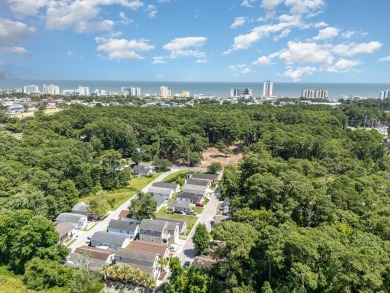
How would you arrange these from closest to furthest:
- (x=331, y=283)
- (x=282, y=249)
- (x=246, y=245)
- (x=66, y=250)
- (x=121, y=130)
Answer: (x=331, y=283) → (x=282, y=249) → (x=246, y=245) → (x=66, y=250) → (x=121, y=130)

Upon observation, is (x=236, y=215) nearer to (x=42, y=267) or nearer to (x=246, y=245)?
(x=246, y=245)

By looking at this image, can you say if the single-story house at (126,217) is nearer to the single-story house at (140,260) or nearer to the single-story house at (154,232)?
the single-story house at (154,232)

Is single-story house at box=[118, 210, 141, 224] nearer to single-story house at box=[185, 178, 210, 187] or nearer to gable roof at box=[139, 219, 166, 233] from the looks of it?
gable roof at box=[139, 219, 166, 233]

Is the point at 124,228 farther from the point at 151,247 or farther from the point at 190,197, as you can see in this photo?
the point at 190,197

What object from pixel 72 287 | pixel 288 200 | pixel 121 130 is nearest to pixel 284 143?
pixel 288 200

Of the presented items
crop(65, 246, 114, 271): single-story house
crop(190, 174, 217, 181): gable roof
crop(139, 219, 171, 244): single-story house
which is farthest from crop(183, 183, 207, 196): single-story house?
crop(65, 246, 114, 271): single-story house

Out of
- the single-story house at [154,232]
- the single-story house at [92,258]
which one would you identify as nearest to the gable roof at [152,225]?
the single-story house at [154,232]
